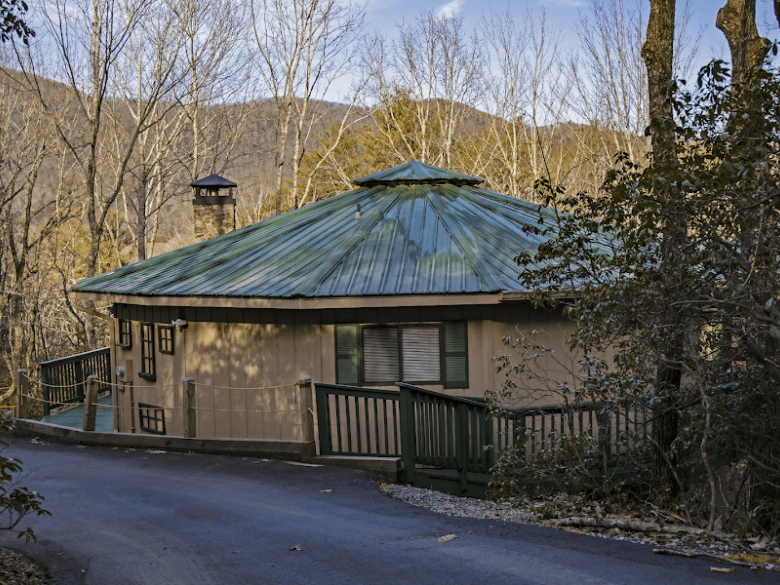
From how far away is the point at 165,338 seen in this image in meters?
12.4

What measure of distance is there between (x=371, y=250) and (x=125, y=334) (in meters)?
5.20

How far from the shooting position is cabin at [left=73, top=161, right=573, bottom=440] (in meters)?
10.6

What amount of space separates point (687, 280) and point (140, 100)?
1125 inches

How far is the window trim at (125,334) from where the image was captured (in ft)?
44.5

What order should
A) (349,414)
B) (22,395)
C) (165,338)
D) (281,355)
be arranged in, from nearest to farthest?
(349,414) < (281,355) < (165,338) < (22,395)

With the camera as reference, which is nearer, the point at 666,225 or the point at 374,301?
the point at 666,225

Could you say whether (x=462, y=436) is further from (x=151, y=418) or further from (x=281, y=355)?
(x=151, y=418)

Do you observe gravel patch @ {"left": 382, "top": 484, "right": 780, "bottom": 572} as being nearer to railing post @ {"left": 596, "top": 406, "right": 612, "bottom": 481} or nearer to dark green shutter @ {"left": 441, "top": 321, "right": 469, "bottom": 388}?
railing post @ {"left": 596, "top": 406, "right": 612, "bottom": 481}

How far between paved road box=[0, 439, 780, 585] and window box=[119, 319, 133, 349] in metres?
4.62

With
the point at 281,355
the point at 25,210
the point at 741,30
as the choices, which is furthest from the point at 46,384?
the point at 25,210

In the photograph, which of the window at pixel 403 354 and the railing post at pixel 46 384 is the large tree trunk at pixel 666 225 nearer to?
the window at pixel 403 354

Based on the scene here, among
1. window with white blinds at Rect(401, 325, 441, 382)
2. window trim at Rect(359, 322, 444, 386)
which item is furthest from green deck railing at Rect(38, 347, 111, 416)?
window with white blinds at Rect(401, 325, 441, 382)

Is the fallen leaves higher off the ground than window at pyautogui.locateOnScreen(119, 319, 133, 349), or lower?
lower

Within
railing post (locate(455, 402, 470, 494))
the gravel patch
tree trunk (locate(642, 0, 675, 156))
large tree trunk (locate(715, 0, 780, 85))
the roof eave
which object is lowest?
the gravel patch
